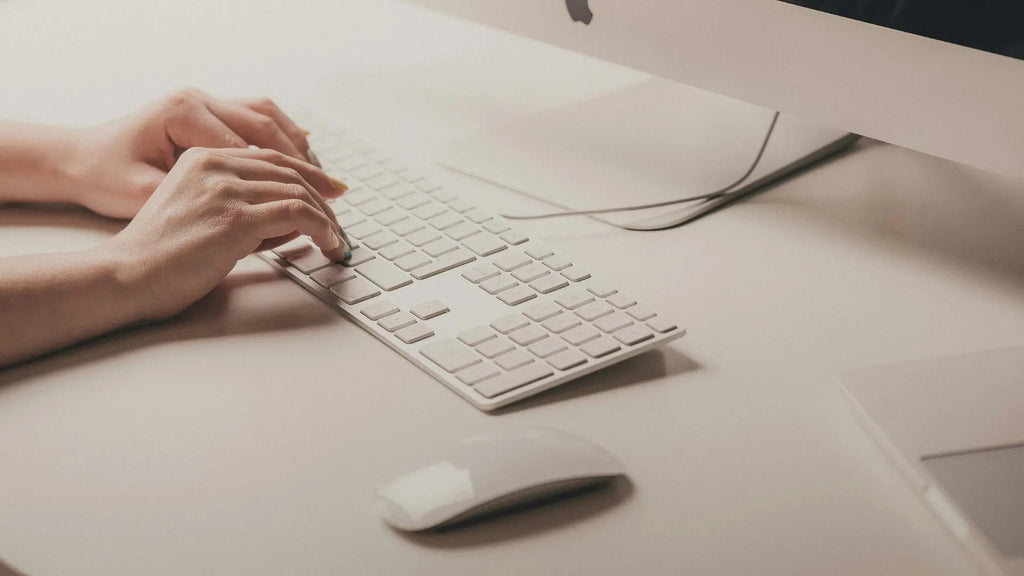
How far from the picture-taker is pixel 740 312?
68cm

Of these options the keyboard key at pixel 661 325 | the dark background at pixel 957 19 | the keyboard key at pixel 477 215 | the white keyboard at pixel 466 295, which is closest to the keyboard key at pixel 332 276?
the white keyboard at pixel 466 295

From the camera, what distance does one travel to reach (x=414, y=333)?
64 centimetres

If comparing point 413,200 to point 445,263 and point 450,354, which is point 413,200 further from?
point 450,354

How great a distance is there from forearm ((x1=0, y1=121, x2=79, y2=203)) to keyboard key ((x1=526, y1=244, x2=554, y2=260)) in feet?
1.19

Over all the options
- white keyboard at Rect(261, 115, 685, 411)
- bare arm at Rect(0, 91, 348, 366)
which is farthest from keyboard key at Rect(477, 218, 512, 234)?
bare arm at Rect(0, 91, 348, 366)

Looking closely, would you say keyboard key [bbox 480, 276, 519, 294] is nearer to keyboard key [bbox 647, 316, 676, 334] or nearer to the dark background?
keyboard key [bbox 647, 316, 676, 334]

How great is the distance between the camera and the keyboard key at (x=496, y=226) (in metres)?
0.74

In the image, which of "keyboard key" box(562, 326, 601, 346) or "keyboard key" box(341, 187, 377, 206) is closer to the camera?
"keyboard key" box(562, 326, 601, 346)

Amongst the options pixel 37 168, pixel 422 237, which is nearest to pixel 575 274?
pixel 422 237

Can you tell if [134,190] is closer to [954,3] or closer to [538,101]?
[538,101]

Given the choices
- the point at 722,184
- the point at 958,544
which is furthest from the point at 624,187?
the point at 958,544

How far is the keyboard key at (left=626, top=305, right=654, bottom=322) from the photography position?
63 centimetres

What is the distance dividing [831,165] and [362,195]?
39 centimetres

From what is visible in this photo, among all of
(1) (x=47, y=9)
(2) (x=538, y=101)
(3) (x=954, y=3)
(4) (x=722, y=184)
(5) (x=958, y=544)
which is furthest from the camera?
(1) (x=47, y=9)
